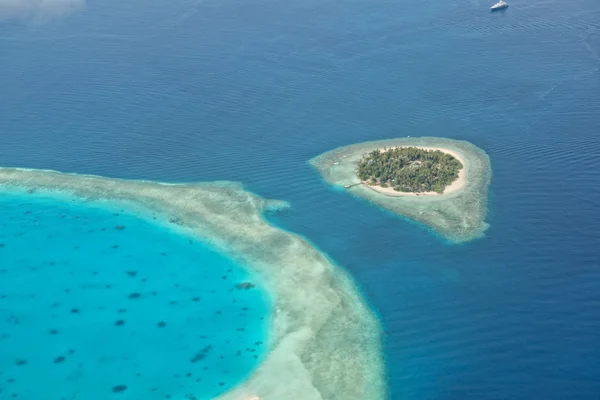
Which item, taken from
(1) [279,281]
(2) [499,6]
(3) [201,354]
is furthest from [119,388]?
(2) [499,6]

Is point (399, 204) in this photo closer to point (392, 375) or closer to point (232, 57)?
point (392, 375)

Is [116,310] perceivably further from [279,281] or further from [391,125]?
[391,125]

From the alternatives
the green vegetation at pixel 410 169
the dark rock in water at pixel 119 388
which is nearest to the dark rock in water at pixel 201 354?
the dark rock in water at pixel 119 388

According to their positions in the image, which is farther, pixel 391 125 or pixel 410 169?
pixel 391 125

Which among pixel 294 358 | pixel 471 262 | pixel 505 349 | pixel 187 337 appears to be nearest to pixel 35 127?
pixel 187 337

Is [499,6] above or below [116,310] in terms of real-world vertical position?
above
